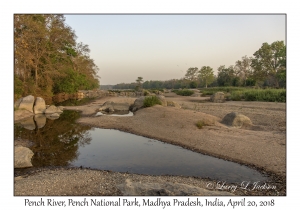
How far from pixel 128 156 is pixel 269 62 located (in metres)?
44.7

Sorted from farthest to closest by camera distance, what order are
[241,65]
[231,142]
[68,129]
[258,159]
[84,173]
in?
1. [241,65]
2. [68,129]
3. [231,142]
4. [258,159]
5. [84,173]

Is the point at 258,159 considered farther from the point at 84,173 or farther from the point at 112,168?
the point at 84,173

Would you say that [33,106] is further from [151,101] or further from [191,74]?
[191,74]

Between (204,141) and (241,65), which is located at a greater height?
(241,65)

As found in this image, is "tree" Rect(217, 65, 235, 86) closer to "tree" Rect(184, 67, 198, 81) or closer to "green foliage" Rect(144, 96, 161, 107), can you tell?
"tree" Rect(184, 67, 198, 81)

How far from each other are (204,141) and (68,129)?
821 centimetres

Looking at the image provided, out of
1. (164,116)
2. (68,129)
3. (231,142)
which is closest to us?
(231,142)

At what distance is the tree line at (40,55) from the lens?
2172 centimetres

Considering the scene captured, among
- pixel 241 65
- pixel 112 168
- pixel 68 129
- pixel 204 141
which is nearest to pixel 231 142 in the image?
pixel 204 141

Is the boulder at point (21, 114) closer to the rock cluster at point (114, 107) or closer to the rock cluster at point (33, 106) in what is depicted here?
the rock cluster at point (33, 106)

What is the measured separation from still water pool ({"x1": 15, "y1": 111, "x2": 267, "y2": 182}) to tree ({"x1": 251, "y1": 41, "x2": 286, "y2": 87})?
131ft

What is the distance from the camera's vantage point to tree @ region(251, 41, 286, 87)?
42281 millimetres

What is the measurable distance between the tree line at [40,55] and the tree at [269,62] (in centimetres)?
3530

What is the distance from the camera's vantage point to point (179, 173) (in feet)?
22.1
